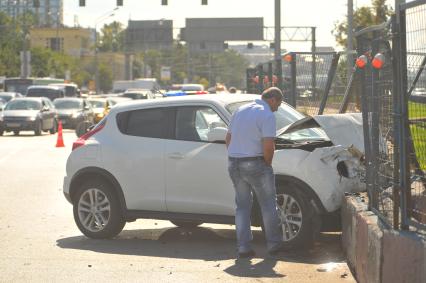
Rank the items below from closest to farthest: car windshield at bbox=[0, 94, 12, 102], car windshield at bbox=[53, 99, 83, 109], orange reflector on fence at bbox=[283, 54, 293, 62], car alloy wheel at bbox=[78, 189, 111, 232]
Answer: car alloy wheel at bbox=[78, 189, 111, 232]
orange reflector on fence at bbox=[283, 54, 293, 62]
car windshield at bbox=[53, 99, 83, 109]
car windshield at bbox=[0, 94, 12, 102]

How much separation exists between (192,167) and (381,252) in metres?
3.70

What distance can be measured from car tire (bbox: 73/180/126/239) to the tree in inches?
1453

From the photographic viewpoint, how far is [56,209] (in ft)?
45.6

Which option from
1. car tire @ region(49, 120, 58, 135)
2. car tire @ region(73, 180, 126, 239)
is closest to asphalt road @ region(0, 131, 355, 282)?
car tire @ region(73, 180, 126, 239)

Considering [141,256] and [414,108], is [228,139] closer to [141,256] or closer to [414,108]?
[141,256]

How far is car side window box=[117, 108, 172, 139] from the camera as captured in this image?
10789 millimetres

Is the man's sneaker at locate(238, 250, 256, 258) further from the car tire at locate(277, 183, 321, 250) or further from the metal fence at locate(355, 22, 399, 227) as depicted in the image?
the metal fence at locate(355, 22, 399, 227)

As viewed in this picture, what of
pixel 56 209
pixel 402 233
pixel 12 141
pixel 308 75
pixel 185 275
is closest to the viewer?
pixel 402 233

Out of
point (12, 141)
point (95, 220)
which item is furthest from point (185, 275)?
point (12, 141)

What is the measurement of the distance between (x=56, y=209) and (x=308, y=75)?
4.61 meters

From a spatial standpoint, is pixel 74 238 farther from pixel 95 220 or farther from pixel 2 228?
pixel 2 228

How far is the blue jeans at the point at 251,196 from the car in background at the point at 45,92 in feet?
148

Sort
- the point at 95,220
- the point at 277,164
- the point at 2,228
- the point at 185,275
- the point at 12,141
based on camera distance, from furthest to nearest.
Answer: the point at 12,141 → the point at 2,228 → the point at 95,220 → the point at 277,164 → the point at 185,275

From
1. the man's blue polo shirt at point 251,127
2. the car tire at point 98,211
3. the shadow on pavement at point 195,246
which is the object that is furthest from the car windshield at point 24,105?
the man's blue polo shirt at point 251,127
